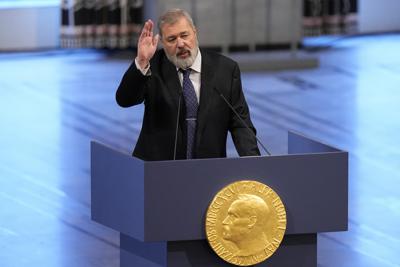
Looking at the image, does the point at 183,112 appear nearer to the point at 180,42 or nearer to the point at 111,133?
the point at 180,42

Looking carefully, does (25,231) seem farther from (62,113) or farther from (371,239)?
(62,113)

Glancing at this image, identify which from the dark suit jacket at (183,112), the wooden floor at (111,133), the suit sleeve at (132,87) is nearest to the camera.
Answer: the suit sleeve at (132,87)

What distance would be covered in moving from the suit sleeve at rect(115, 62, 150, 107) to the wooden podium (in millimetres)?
204

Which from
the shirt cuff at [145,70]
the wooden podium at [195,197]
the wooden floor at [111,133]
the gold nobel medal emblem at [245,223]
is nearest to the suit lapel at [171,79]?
the shirt cuff at [145,70]

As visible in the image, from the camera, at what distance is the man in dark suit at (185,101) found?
399 cm

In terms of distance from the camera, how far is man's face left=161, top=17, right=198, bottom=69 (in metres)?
3.95

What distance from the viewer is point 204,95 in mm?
4070

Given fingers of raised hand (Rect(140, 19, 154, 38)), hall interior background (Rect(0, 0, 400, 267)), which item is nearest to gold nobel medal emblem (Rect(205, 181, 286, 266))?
fingers of raised hand (Rect(140, 19, 154, 38))

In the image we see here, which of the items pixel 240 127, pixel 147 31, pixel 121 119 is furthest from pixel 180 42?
pixel 121 119

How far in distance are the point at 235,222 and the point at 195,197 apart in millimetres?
151

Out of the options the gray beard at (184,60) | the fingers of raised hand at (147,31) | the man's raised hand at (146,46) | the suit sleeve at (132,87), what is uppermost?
the fingers of raised hand at (147,31)

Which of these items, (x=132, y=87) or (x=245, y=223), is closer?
(x=245, y=223)

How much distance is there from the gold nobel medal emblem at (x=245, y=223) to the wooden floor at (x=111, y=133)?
6.43 ft

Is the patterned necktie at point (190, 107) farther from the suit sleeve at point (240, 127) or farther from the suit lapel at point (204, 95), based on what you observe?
the suit sleeve at point (240, 127)
